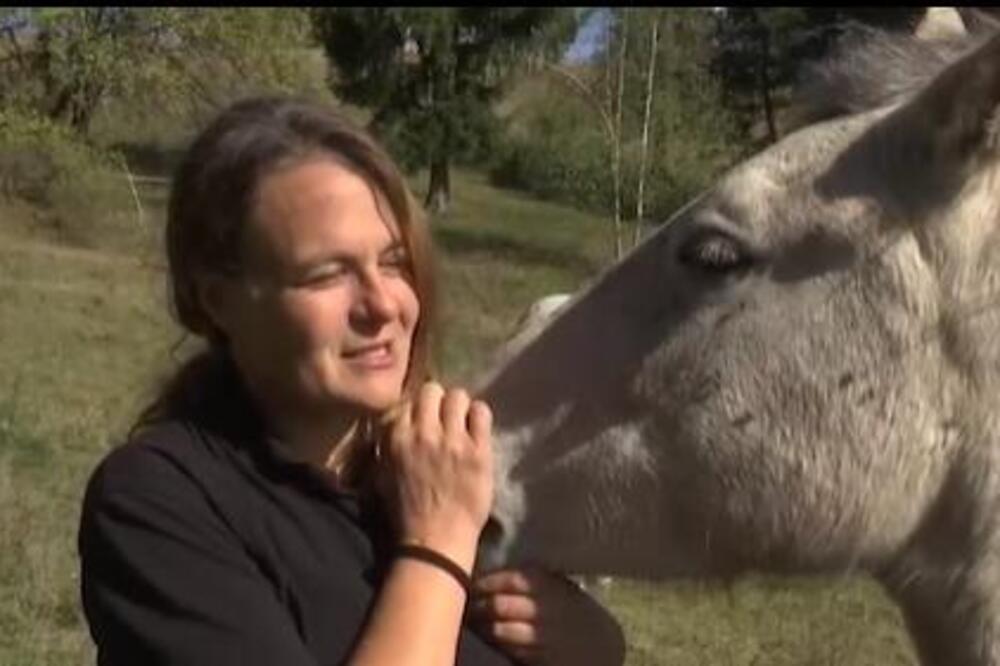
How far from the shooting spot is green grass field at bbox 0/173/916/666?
769 centimetres

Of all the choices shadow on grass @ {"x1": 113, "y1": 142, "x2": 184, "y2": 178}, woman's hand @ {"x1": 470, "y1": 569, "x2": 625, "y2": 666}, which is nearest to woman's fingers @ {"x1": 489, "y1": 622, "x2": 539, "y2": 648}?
woman's hand @ {"x1": 470, "y1": 569, "x2": 625, "y2": 666}

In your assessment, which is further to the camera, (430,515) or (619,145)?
(619,145)

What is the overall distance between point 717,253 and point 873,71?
18.0 inches

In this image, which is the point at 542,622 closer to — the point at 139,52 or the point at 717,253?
the point at 717,253

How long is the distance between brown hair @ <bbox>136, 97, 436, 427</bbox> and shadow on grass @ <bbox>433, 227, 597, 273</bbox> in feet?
97.4

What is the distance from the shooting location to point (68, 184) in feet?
102

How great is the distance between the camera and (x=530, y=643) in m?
2.79

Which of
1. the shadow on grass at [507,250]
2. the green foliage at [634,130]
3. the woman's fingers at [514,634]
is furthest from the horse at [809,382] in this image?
the shadow on grass at [507,250]

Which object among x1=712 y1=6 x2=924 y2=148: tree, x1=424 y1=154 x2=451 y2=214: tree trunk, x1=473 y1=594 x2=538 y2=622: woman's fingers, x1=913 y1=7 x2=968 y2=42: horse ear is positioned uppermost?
x1=913 y1=7 x2=968 y2=42: horse ear

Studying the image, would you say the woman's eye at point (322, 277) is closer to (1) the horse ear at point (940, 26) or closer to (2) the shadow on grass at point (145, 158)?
(1) the horse ear at point (940, 26)

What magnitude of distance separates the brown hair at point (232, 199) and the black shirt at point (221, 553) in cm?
12

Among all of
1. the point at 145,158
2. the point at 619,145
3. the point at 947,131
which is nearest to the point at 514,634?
the point at 947,131

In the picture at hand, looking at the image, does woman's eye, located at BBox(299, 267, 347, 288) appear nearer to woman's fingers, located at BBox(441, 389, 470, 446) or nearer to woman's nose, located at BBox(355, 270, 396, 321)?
woman's nose, located at BBox(355, 270, 396, 321)

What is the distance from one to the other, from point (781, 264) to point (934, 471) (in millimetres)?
416
